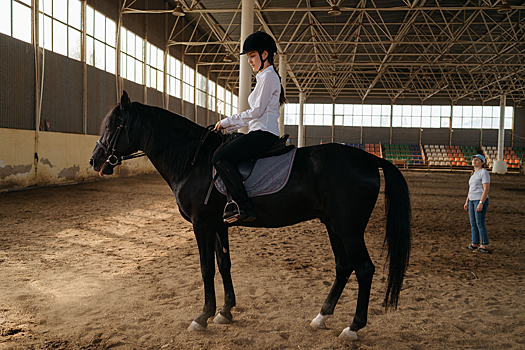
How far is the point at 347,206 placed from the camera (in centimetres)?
326

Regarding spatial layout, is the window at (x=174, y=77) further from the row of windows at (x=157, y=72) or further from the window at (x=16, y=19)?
the window at (x=16, y=19)

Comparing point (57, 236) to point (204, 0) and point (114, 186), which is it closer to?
point (114, 186)

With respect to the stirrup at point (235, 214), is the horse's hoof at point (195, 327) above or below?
below

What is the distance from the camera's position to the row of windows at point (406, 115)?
40156 millimetres

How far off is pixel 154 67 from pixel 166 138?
63.2 feet

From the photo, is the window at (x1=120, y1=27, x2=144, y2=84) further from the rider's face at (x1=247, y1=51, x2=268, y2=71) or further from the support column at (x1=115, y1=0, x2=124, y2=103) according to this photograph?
the rider's face at (x1=247, y1=51, x2=268, y2=71)

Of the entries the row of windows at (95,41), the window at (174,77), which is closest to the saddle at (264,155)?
the row of windows at (95,41)

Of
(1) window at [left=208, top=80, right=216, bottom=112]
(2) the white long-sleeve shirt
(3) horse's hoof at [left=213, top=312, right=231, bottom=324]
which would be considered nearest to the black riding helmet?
(2) the white long-sleeve shirt

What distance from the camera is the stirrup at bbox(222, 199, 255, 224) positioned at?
325 cm

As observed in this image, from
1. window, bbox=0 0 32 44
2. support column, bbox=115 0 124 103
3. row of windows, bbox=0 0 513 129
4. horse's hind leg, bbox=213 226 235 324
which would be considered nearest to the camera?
horse's hind leg, bbox=213 226 235 324

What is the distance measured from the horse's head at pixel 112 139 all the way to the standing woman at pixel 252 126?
981 millimetres

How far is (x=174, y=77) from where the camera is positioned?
2403 centimetres

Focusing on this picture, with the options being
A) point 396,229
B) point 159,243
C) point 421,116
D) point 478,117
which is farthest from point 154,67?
point 478,117

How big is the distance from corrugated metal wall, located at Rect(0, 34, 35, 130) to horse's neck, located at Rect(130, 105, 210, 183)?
10.6 metres
